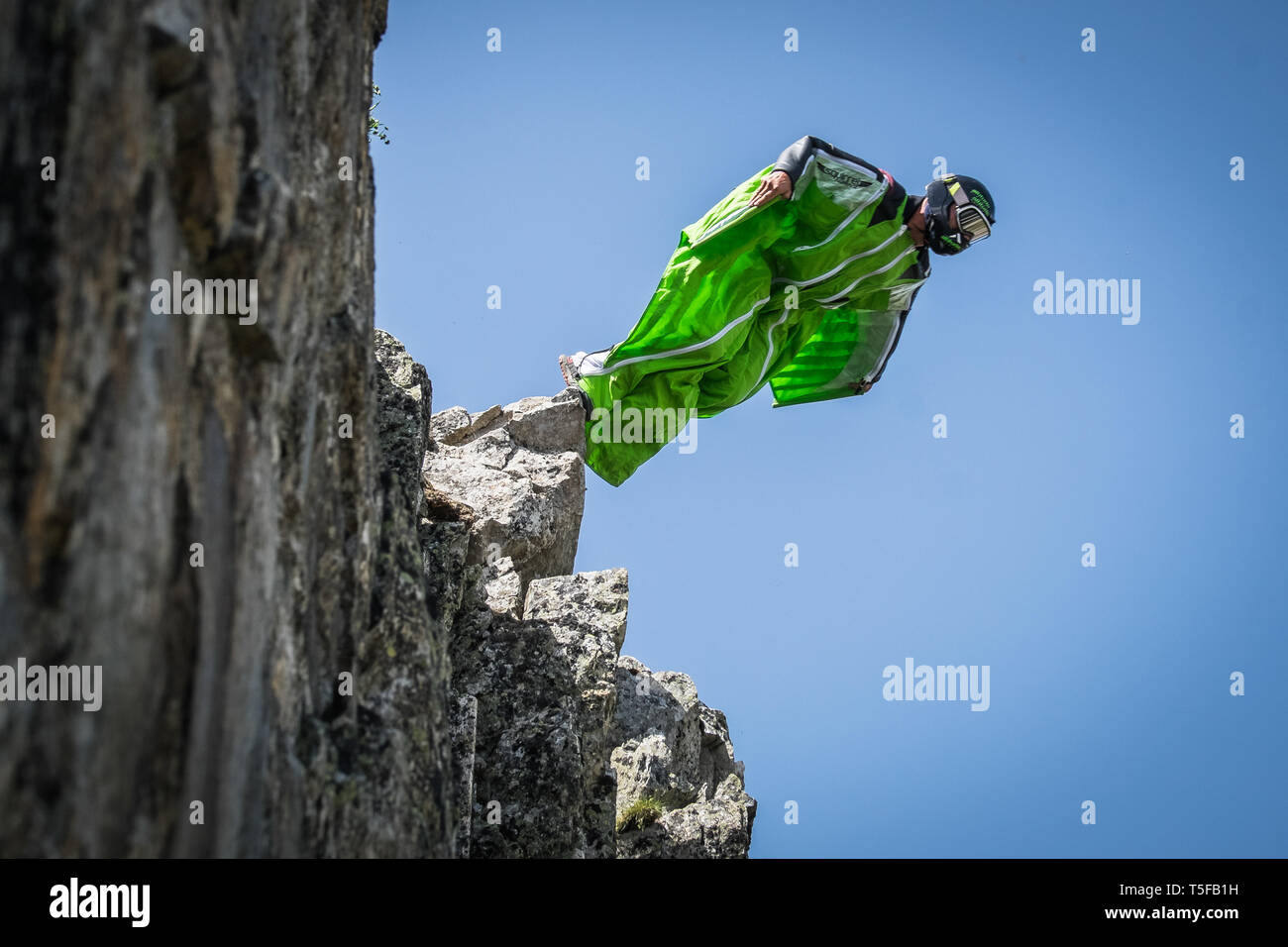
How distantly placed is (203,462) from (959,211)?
9.29 meters

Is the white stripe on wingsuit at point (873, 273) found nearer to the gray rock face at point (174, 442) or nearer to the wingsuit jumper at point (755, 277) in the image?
the wingsuit jumper at point (755, 277)

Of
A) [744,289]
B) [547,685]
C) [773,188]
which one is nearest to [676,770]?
[547,685]

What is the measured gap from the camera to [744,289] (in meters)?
11.7

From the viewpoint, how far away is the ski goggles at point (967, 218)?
11.7 meters

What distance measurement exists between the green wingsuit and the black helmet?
0.77 ft

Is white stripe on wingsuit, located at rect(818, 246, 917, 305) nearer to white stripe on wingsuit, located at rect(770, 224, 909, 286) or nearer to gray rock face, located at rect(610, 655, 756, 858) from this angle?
white stripe on wingsuit, located at rect(770, 224, 909, 286)

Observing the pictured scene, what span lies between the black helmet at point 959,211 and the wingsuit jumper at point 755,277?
0.01 metres

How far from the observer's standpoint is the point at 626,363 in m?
11.5

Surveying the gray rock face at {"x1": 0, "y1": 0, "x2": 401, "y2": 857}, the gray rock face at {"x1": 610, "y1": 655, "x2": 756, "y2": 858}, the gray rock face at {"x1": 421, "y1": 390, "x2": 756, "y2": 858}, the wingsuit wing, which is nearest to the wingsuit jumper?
the wingsuit wing

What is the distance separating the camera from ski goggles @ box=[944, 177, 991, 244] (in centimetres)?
1166

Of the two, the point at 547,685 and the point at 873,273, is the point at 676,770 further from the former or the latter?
the point at 873,273

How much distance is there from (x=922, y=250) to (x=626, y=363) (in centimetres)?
331
